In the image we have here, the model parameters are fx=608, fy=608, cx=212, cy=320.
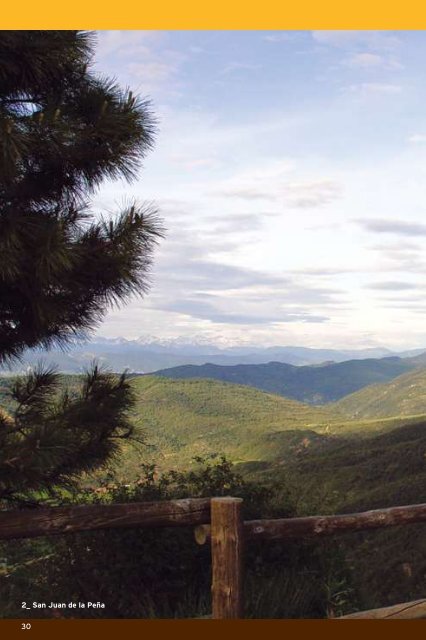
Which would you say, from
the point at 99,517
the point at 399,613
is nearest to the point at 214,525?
the point at 99,517

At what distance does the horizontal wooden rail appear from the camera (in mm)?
4844

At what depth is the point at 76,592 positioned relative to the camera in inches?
290

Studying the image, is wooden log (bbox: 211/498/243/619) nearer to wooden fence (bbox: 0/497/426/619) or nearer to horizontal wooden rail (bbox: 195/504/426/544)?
wooden fence (bbox: 0/497/426/619)

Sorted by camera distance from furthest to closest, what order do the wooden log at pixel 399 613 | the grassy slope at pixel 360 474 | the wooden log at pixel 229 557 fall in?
the grassy slope at pixel 360 474 → the wooden log at pixel 399 613 → the wooden log at pixel 229 557

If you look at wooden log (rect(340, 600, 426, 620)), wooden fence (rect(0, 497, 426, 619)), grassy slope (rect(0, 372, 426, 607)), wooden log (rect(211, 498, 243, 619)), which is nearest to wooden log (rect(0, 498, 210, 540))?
wooden fence (rect(0, 497, 426, 619))

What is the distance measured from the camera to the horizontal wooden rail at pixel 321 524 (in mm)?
4844

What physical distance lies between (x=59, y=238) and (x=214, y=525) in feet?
8.27

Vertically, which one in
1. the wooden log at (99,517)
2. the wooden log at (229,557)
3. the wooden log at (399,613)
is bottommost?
the wooden log at (399,613)

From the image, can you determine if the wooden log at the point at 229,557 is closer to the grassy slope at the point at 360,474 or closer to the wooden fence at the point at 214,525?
the wooden fence at the point at 214,525

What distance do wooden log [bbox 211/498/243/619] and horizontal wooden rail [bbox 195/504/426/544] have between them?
0.14 meters

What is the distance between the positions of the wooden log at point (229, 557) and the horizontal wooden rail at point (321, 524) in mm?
141

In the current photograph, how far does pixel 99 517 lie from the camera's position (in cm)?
450

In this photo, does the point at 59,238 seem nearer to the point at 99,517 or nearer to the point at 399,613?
the point at 99,517

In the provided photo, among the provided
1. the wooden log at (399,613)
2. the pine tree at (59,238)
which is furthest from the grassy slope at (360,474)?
the wooden log at (399,613)
